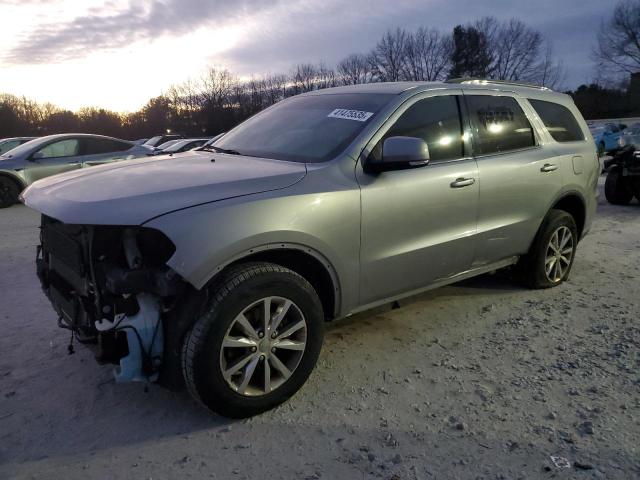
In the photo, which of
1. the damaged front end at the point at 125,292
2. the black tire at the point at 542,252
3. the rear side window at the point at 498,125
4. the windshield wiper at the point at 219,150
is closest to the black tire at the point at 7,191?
the windshield wiper at the point at 219,150

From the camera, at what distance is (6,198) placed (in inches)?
418

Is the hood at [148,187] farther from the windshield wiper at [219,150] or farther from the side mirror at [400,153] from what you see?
the side mirror at [400,153]

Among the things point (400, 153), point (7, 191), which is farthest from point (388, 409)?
point (7, 191)

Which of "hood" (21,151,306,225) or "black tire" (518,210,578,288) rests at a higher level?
"hood" (21,151,306,225)

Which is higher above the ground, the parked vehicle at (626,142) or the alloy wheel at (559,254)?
the parked vehicle at (626,142)

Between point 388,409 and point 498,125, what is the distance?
2507mm

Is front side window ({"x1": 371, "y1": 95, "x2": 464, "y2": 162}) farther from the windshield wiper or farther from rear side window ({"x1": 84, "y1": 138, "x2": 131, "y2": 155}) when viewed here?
rear side window ({"x1": 84, "y1": 138, "x2": 131, "y2": 155})

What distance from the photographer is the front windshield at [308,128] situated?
334cm

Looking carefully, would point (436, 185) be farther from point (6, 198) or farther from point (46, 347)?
point (6, 198)

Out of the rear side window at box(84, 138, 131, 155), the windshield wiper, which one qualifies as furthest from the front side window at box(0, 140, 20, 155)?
the windshield wiper

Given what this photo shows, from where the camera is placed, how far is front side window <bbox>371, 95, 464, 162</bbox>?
3510 mm

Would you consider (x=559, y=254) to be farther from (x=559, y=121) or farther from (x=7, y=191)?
(x=7, y=191)

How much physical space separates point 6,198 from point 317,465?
10.6 m

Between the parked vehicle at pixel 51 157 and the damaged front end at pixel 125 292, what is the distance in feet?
27.2
